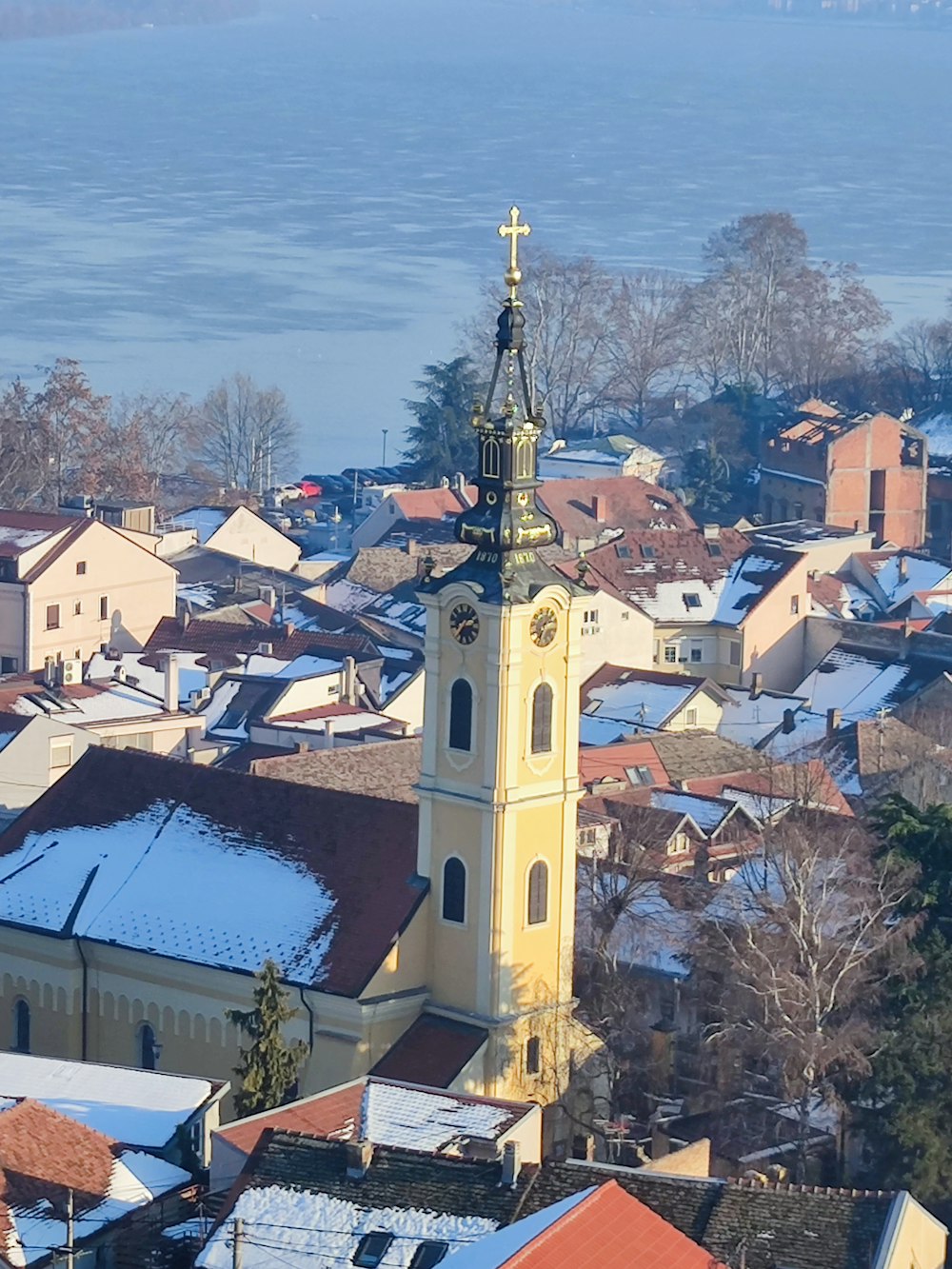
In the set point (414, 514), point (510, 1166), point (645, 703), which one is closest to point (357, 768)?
point (645, 703)

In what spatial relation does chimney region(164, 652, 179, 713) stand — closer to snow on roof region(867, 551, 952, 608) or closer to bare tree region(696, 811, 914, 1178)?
bare tree region(696, 811, 914, 1178)

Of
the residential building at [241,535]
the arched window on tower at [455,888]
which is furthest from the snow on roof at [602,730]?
the arched window on tower at [455,888]

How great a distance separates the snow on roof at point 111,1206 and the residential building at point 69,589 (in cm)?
2774

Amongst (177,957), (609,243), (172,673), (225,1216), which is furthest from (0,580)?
(609,243)

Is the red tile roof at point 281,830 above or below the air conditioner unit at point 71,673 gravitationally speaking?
above

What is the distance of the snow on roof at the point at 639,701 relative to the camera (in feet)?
171

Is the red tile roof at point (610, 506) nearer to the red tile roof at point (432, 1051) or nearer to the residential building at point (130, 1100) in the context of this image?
the red tile roof at point (432, 1051)

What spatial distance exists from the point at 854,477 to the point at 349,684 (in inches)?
1169

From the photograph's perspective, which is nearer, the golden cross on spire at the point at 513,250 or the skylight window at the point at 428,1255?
the skylight window at the point at 428,1255

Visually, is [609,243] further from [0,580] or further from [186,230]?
[0,580]

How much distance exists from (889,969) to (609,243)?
417 feet

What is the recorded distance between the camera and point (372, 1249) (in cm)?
2523

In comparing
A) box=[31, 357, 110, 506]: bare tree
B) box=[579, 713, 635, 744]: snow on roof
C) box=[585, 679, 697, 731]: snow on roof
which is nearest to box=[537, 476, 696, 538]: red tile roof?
box=[31, 357, 110, 506]: bare tree

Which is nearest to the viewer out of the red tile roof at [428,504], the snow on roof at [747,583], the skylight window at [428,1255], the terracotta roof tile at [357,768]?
the skylight window at [428,1255]
